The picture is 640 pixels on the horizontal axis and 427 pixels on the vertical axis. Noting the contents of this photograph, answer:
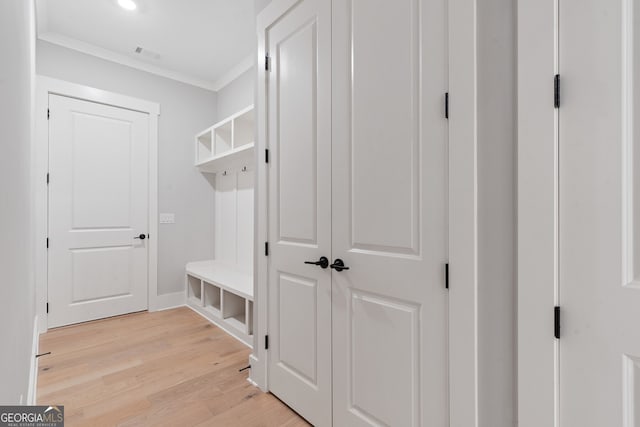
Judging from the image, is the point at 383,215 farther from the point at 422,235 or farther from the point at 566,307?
the point at 566,307

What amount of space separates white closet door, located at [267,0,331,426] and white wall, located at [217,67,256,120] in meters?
1.54

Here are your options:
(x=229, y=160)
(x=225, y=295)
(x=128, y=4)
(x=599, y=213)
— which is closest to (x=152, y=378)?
(x=225, y=295)

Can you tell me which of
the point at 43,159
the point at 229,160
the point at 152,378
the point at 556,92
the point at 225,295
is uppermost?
the point at 229,160

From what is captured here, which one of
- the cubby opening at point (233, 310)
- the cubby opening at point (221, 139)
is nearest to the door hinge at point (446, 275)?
the cubby opening at point (233, 310)

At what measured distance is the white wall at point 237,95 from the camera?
342cm

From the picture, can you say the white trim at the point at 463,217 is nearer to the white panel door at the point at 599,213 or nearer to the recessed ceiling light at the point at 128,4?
the white panel door at the point at 599,213

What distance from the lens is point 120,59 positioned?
3.31 metres

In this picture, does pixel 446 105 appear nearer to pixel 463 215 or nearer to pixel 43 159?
pixel 463 215

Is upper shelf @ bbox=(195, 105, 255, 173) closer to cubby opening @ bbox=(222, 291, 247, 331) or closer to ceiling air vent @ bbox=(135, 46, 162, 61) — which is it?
ceiling air vent @ bbox=(135, 46, 162, 61)

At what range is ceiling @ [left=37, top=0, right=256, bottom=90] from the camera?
99.9 inches

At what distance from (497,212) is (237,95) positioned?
3.42 meters

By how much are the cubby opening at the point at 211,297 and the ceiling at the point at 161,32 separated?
8.51ft

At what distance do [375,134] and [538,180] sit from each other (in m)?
0.65

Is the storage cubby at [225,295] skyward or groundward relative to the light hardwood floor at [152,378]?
skyward
